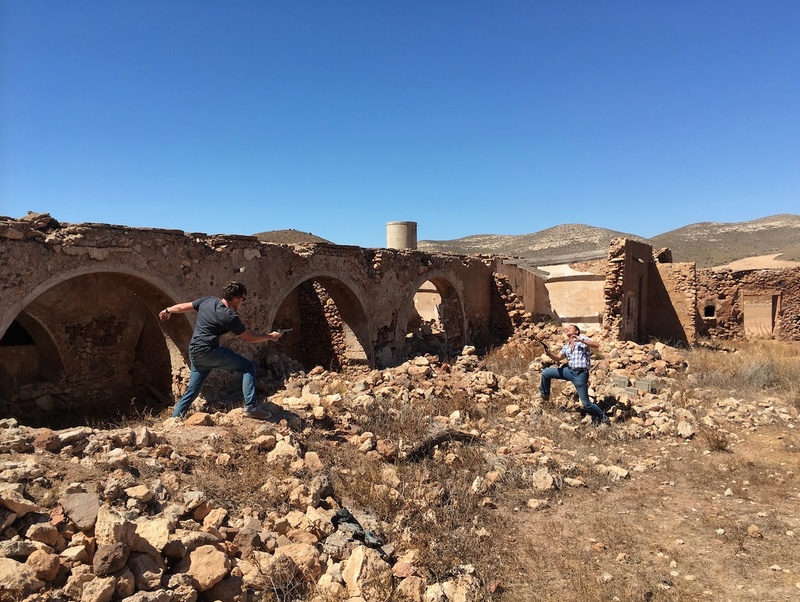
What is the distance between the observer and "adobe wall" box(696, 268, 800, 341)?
54.1 ft

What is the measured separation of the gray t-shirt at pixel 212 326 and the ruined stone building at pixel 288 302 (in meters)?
2.08

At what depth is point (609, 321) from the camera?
13.9 metres

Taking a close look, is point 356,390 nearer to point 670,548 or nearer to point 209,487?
point 209,487

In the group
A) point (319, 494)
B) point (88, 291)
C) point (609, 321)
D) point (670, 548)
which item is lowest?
point (670, 548)

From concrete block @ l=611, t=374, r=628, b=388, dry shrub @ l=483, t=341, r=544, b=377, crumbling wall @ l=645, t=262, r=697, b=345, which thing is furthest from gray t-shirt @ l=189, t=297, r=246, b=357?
crumbling wall @ l=645, t=262, r=697, b=345

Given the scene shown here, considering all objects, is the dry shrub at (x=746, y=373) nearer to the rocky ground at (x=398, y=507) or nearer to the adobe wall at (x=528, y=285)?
the rocky ground at (x=398, y=507)

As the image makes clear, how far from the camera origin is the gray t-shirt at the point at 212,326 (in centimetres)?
549

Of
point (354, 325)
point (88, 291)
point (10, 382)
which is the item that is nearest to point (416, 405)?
point (354, 325)

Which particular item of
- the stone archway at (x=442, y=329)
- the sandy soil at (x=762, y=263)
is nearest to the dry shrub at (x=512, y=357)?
the stone archway at (x=442, y=329)

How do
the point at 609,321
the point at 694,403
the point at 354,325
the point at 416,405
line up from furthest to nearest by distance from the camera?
the point at 609,321 < the point at 354,325 < the point at 694,403 < the point at 416,405

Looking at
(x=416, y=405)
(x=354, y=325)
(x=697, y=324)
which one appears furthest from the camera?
(x=697, y=324)

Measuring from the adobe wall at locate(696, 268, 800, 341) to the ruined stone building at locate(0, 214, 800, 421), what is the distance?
4 cm

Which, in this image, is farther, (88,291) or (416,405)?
(88,291)

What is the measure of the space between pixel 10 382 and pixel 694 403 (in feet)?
36.4
